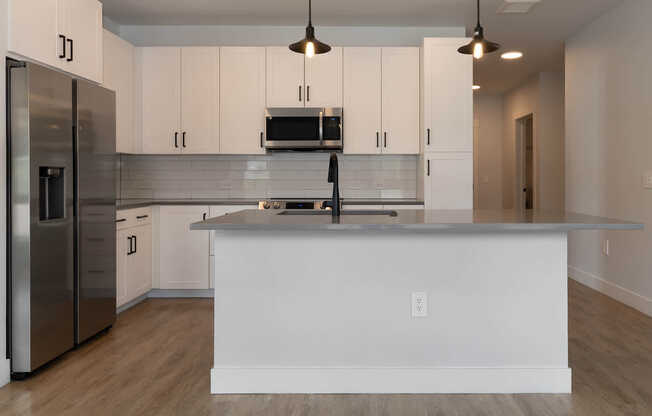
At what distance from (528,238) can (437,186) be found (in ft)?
7.38

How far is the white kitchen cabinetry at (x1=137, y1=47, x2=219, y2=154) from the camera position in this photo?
5047mm

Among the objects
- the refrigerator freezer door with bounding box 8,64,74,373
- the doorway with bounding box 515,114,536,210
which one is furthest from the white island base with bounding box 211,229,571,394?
the doorway with bounding box 515,114,536,210

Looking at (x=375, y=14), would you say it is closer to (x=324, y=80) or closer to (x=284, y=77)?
(x=324, y=80)

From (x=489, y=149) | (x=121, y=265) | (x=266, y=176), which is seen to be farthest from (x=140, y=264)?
(x=489, y=149)

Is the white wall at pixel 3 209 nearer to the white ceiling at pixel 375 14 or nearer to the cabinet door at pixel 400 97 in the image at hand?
the white ceiling at pixel 375 14

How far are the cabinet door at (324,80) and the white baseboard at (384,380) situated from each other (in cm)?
298

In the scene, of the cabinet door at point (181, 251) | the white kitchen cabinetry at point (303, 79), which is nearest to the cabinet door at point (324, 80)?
the white kitchen cabinetry at point (303, 79)

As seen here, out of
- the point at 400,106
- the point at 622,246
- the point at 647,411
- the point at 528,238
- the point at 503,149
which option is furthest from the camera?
the point at 503,149

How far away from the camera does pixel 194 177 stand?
5445 millimetres

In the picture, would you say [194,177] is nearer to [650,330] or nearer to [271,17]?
[271,17]

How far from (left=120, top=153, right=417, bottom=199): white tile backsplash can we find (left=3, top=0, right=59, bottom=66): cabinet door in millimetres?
2242

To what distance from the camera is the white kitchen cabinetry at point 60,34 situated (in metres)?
2.88

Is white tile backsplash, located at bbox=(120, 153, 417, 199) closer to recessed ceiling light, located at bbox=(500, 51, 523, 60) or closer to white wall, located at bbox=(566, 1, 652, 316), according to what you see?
white wall, located at bbox=(566, 1, 652, 316)

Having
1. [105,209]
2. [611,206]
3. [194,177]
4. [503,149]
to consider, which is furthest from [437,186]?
[503,149]
